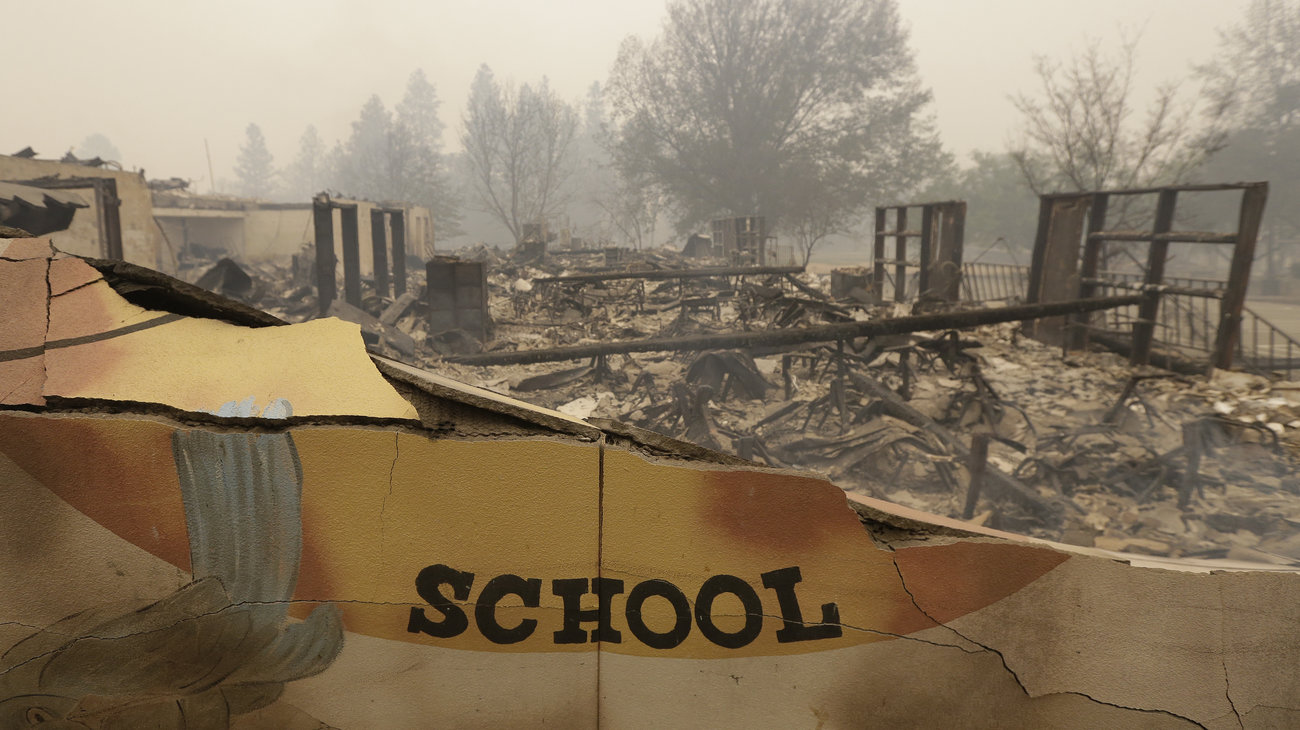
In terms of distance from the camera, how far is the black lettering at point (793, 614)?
6.46ft

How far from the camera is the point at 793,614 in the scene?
1990mm

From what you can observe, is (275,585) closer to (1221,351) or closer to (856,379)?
(856,379)

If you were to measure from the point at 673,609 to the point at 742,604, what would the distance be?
20 cm

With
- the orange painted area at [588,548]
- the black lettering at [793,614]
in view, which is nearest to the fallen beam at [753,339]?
the orange painted area at [588,548]

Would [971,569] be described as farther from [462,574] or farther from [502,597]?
[462,574]

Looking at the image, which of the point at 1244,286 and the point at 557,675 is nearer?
the point at 557,675

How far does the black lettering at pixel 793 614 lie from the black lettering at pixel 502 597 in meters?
0.66

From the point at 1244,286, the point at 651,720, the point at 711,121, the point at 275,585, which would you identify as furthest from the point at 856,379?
the point at 711,121

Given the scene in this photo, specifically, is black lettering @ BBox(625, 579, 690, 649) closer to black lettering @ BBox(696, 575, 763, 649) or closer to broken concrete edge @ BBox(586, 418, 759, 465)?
black lettering @ BBox(696, 575, 763, 649)

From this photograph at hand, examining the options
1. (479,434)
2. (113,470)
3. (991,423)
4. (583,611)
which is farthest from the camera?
(991,423)

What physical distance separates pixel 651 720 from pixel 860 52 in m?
44.5

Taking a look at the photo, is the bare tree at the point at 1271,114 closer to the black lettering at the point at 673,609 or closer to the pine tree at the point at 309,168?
the black lettering at the point at 673,609

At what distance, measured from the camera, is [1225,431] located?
6574mm

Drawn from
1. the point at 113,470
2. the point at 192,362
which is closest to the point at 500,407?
the point at 192,362
